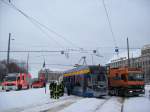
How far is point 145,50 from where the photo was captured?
380ft

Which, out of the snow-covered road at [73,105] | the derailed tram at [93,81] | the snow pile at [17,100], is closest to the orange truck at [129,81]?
the derailed tram at [93,81]

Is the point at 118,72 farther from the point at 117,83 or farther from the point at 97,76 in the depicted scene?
the point at 97,76

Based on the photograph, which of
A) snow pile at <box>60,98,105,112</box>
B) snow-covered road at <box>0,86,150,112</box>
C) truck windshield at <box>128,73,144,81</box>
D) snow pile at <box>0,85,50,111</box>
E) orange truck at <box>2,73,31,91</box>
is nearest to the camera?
snow pile at <box>60,98,105,112</box>

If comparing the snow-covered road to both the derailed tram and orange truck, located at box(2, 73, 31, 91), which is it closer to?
the derailed tram

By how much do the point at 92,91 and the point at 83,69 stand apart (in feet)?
8.91

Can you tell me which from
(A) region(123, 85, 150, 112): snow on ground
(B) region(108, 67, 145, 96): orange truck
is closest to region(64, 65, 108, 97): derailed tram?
(B) region(108, 67, 145, 96): orange truck

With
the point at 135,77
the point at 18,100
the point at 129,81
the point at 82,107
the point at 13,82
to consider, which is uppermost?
the point at 135,77

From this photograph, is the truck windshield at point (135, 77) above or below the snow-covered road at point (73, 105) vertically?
above

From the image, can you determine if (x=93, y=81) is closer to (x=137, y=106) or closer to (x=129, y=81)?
(x=129, y=81)

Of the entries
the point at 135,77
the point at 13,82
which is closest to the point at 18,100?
the point at 135,77

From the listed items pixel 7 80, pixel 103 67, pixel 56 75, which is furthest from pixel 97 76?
pixel 56 75

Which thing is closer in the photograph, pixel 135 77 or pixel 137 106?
pixel 137 106

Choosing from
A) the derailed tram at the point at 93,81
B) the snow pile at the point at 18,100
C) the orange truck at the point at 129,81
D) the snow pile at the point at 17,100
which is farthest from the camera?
the orange truck at the point at 129,81

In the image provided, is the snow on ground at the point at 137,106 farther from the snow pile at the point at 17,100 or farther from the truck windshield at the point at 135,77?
the truck windshield at the point at 135,77
